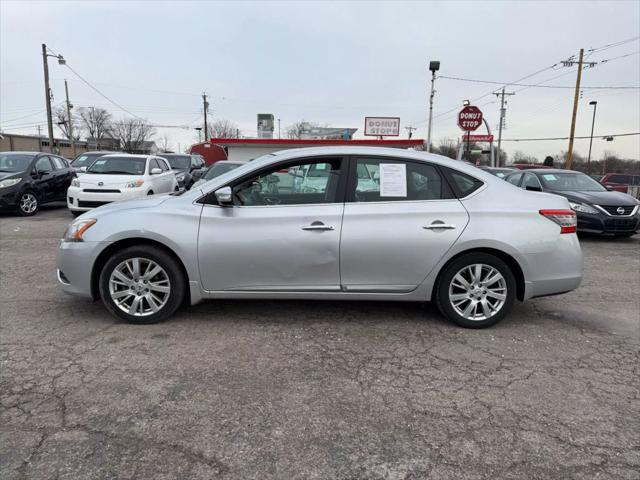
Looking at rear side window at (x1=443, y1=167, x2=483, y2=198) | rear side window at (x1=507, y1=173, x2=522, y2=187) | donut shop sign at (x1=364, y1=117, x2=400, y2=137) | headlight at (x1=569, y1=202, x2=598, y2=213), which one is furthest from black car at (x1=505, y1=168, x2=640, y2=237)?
donut shop sign at (x1=364, y1=117, x2=400, y2=137)

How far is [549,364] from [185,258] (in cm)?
312

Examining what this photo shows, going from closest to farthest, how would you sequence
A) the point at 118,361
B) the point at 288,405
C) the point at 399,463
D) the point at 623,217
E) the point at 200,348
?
1. the point at 399,463
2. the point at 288,405
3. the point at 118,361
4. the point at 200,348
5. the point at 623,217

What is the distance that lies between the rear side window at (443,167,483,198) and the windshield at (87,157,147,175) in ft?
29.9

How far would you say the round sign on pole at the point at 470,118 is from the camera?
20344 mm

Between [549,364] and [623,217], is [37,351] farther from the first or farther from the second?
[623,217]

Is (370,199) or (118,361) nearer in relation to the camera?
(118,361)

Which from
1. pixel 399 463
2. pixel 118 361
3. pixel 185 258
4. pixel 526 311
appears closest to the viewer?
pixel 399 463

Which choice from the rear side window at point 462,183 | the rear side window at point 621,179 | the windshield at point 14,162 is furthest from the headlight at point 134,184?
the rear side window at point 621,179

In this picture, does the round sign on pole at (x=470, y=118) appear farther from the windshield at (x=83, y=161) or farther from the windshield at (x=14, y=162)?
the windshield at (x=14, y=162)

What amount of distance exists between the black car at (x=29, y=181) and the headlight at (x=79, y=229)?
8467 millimetres

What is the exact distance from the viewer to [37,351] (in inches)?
140

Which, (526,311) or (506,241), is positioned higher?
(506,241)

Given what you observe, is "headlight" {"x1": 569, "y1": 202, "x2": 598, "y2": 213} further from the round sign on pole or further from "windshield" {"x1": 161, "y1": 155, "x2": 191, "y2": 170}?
"windshield" {"x1": 161, "y1": 155, "x2": 191, "y2": 170}

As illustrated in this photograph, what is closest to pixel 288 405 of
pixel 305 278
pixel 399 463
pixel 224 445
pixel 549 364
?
pixel 224 445
